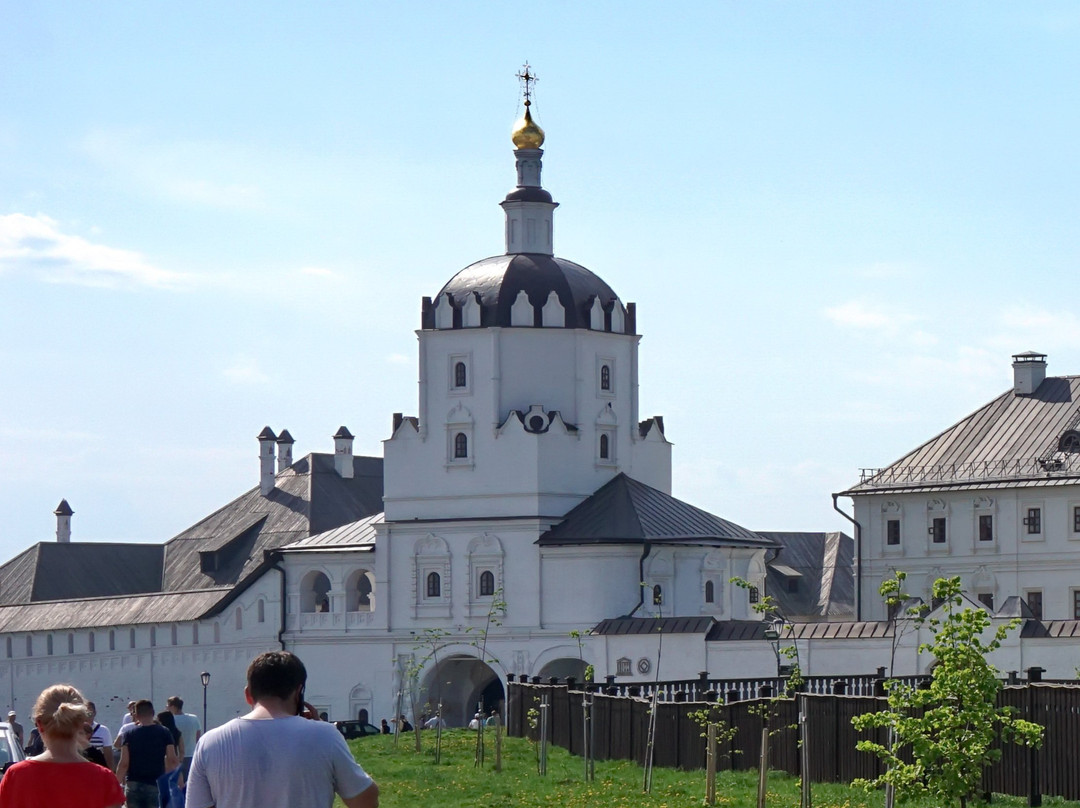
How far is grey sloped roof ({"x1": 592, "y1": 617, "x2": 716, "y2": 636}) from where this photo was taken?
5828 cm

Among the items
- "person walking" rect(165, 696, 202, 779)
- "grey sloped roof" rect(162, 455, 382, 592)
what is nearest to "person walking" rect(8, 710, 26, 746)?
"person walking" rect(165, 696, 202, 779)

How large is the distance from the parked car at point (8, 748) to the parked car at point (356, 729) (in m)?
41.1

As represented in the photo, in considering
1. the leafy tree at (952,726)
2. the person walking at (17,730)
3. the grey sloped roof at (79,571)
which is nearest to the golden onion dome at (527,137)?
the grey sloped roof at (79,571)

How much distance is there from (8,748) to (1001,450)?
5414 centimetres

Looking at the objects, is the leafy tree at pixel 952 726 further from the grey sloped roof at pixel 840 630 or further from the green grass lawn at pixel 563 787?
the grey sloped roof at pixel 840 630

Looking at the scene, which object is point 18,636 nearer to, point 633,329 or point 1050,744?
point 633,329

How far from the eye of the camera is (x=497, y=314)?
68.2 metres

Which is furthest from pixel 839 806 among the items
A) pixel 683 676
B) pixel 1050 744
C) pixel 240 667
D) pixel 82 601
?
pixel 82 601

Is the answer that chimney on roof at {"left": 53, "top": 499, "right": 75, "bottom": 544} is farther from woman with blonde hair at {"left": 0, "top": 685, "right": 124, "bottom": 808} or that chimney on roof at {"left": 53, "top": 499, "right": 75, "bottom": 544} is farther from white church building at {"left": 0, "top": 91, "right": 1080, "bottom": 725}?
woman with blonde hair at {"left": 0, "top": 685, "right": 124, "bottom": 808}

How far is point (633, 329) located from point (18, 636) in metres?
26.4

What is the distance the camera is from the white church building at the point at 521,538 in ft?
217

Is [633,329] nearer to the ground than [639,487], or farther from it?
farther from it

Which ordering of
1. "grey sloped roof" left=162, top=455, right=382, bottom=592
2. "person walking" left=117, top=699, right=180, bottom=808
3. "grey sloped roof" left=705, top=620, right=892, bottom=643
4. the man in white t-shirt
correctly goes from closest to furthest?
the man in white t-shirt → "person walking" left=117, top=699, right=180, bottom=808 → "grey sloped roof" left=705, top=620, right=892, bottom=643 → "grey sloped roof" left=162, top=455, right=382, bottom=592

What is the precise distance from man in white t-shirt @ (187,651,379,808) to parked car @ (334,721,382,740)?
48.9 metres
